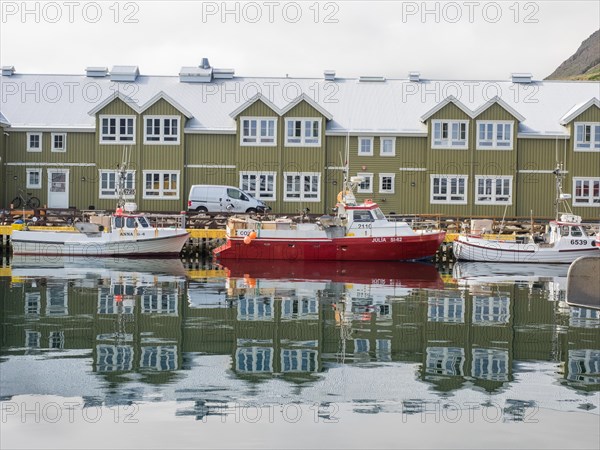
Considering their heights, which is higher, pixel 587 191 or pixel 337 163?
pixel 337 163

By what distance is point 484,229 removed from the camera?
47156mm

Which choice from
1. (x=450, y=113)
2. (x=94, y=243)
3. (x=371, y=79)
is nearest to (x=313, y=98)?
(x=371, y=79)

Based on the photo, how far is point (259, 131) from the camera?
54.5 meters

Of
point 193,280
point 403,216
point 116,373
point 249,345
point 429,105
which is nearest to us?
point 116,373

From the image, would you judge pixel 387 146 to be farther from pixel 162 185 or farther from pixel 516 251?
pixel 516 251

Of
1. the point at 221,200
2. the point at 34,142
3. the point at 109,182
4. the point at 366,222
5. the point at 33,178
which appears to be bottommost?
the point at 366,222

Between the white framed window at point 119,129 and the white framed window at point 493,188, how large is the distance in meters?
19.4

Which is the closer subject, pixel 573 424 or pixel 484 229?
pixel 573 424

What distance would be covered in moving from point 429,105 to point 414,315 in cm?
3300

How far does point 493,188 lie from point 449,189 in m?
2.43

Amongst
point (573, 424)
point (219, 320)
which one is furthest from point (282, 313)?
point (573, 424)

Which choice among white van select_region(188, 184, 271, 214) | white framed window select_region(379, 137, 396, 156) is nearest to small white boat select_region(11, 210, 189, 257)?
white van select_region(188, 184, 271, 214)

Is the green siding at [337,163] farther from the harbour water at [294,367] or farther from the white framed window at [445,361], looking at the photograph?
the white framed window at [445,361]

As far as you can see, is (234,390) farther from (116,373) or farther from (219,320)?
(219,320)
